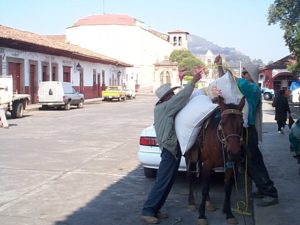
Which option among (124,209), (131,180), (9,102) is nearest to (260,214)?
(124,209)

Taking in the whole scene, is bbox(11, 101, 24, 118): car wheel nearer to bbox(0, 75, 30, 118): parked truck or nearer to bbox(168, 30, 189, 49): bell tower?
bbox(0, 75, 30, 118): parked truck

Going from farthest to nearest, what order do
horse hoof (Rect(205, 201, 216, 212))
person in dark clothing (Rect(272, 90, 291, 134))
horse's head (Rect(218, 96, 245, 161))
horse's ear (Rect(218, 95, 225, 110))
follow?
1. person in dark clothing (Rect(272, 90, 291, 134))
2. horse hoof (Rect(205, 201, 216, 212))
3. horse's ear (Rect(218, 95, 225, 110))
4. horse's head (Rect(218, 96, 245, 161))

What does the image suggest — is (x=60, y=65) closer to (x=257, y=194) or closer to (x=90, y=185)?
(x=90, y=185)

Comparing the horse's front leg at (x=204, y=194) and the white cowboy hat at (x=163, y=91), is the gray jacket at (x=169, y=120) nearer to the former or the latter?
the white cowboy hat at (x=163, y=91)

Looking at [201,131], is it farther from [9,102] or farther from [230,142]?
[9,102]

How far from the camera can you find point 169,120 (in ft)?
19.3

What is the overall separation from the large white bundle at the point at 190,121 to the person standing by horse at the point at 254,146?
0.83 metres

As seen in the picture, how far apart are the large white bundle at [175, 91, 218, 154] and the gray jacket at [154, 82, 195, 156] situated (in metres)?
0.07

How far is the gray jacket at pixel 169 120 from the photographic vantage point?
583cm

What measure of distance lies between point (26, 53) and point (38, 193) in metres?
28.4

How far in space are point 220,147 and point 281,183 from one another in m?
2.77

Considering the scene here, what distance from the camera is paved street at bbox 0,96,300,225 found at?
6121mm

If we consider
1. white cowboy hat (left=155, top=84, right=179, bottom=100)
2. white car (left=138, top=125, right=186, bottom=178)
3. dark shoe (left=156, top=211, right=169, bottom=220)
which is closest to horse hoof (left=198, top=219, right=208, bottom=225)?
dark shoe (left=156, top=211, right=169, bottom=220)

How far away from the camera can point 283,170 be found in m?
9.05
